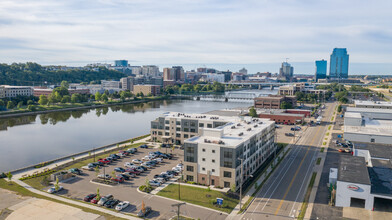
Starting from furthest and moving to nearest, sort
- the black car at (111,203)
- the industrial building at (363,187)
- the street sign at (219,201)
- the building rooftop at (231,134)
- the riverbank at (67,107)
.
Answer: the riverbank at (67,107)
the building rooftop at (231,134)
the street sign at (219,201)
the black car at (111,203)
the industrial building at (363,187)

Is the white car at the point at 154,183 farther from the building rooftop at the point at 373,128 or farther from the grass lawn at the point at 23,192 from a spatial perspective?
the building rooftop at the point at 373,128

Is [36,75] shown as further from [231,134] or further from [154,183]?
[154,183]

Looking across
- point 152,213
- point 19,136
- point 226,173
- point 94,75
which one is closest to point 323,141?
point 226,173

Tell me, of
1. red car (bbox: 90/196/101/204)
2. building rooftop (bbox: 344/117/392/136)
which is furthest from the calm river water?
building rooftop (bbox: 344/117/392/136)

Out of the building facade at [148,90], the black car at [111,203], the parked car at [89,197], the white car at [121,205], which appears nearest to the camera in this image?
the white car at [121,205]

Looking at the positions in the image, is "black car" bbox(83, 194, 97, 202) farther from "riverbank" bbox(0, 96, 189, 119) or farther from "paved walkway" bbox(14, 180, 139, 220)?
"riverbank" bbox(0, 96, 189, 119)

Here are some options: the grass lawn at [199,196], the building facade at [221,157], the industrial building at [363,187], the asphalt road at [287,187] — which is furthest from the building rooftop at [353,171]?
the grass lawn at [199,196]

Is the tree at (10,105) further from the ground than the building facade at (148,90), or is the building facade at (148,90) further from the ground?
the building facade at (148,90)

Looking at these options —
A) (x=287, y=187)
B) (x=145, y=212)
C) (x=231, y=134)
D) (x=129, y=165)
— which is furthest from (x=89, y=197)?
(x=287, y=187)
